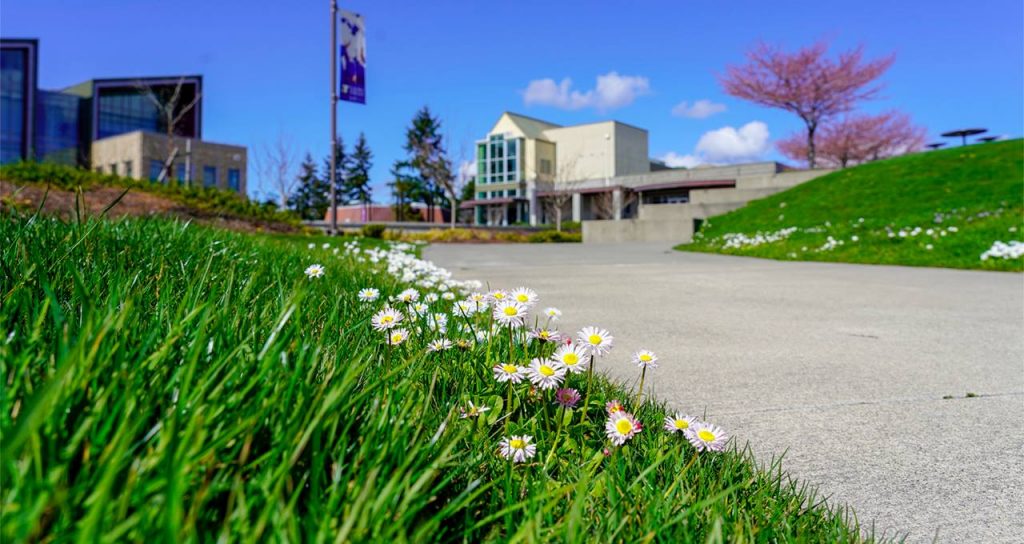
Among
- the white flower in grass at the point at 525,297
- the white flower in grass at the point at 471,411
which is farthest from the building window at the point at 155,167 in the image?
the white flower in grass at the point at 471,411

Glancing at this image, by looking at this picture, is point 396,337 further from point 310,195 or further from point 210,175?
point 310,195

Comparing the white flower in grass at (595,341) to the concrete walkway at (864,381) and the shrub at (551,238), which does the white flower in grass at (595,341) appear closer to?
the concrete walkway at (864,381)

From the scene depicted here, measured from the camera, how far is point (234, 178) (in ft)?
145

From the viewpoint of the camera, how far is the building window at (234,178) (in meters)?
43.8

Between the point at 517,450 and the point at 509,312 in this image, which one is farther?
the point at 509,312

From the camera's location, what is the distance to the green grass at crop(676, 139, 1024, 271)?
872 cm

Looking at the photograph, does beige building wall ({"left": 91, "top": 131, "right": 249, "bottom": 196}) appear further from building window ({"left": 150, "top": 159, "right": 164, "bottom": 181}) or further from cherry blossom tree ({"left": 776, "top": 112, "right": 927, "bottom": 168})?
cherry blossom tree ({"left": 776, "top": 112, "right": 927, "bottom": 168})

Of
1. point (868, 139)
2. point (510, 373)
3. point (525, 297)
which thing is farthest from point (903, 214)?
point (868, 139)

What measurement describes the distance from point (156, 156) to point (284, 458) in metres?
46.4

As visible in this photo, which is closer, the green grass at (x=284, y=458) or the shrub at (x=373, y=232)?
the green grass at (x=284, y=458)

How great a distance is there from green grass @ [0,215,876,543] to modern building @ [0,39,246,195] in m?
44.2

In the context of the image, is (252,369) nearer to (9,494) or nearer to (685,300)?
(9,494)

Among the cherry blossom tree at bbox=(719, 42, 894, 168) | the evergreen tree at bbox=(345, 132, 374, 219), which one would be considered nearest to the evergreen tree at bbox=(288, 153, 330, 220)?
the evergreen tree at bbox=(345, 132, 374, 219)

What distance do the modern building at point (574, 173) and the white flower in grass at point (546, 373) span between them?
Answer: 3888 cm
